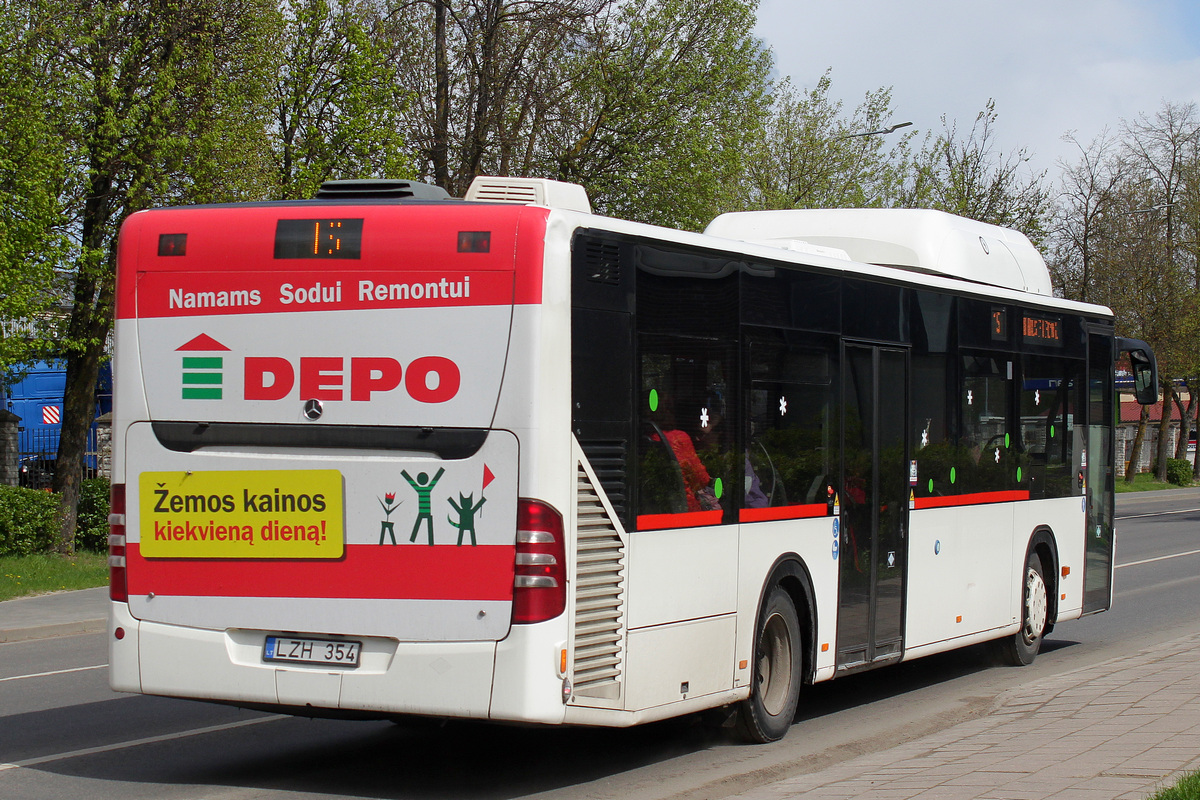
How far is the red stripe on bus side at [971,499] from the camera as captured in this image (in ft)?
33.2

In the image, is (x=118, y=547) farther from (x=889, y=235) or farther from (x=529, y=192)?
(x=889, y=235)

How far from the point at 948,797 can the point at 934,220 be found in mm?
6173

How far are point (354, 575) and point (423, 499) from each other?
51 centimetres

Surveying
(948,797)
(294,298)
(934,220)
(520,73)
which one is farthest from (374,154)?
(948,797)

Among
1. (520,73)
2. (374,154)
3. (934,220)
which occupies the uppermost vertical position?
(520,73)

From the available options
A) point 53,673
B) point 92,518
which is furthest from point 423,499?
point 92,518

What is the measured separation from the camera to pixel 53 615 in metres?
14.9

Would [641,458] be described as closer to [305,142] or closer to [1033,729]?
[1033,729]

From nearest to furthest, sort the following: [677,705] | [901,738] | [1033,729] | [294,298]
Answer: [294,298] < [677,705] < [1033,729] < [901,738]

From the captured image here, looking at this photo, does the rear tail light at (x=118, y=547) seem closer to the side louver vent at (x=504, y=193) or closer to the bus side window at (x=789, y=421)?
the side louver vent at (x=504, y=193)

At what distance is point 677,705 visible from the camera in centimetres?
715

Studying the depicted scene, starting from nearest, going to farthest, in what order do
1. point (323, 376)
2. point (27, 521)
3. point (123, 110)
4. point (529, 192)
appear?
point (323, 376)
point (529, 192)
point (123, 110)
point (27, 521)

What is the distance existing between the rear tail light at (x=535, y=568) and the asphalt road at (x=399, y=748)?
1.17 m

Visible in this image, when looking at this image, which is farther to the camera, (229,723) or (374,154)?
(374,154)
